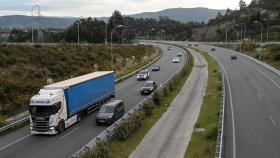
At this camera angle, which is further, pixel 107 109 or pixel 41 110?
pixel 107 109

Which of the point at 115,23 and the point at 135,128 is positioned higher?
the point at 115,23

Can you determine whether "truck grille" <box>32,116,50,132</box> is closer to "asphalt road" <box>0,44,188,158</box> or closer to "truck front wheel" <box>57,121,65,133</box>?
"asphalt road" <box>0,44,188,158</box>

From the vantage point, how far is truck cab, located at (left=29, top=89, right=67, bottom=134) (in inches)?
1243

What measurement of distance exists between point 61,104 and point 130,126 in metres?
5.61

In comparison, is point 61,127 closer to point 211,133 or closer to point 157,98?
point 211,133

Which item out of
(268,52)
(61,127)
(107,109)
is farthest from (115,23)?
(61,127)

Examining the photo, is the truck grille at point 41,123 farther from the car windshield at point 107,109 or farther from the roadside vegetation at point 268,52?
the roadside vegetation at point 268,52

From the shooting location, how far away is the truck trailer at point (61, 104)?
31656 millimetres

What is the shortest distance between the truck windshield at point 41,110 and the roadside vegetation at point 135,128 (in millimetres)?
5302

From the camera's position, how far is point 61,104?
1294 inches

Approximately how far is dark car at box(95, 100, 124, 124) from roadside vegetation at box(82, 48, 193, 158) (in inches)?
72.7

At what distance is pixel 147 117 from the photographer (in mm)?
38938

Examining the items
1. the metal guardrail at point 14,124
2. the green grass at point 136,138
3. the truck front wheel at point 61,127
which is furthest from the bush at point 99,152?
the metal guardrail at point 14,124

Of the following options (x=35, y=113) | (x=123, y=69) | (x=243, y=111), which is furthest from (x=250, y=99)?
(x=123, y=69)
